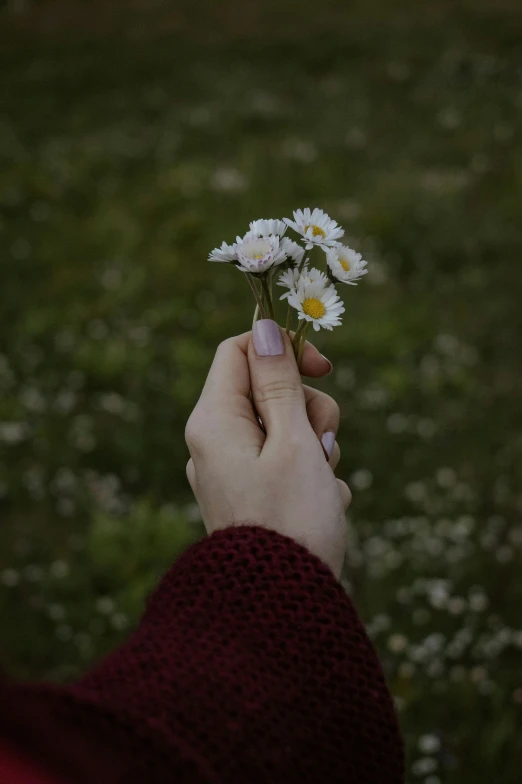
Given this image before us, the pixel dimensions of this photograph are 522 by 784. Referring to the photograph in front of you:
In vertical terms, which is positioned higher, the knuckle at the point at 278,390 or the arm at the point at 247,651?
the knuckle at the point at 278,390

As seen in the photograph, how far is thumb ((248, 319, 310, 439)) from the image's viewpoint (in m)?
1.73

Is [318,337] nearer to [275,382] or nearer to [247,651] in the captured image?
[275,382]

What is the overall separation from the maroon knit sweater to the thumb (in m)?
0.27

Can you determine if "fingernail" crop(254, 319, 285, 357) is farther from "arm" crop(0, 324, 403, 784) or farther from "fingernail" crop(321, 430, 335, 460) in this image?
"fingernail" crop(321, 430, 335, 460)

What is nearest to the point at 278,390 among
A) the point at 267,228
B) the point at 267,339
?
the point at 267,339

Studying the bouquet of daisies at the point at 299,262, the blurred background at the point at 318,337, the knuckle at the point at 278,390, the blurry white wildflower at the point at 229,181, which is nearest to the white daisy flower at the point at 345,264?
the bouquet of daisies at the point at 299,262

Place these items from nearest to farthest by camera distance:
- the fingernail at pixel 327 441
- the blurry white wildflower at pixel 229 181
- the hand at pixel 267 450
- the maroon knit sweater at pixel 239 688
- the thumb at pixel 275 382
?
the maroon knit sweater at pixel 239 688
the hand at pixel 267 450
the thumb at pixel 275 382
the fingernail at pixel 327 441
the blurry white wildflower at pixel 229 181

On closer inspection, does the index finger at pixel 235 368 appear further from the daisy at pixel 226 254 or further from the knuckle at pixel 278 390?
the daisy at pixel 226 254

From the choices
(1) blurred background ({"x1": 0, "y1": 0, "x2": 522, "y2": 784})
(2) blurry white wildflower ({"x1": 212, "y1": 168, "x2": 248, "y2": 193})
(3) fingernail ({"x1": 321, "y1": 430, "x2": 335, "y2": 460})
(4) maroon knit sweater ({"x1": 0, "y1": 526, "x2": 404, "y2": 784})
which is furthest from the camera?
(2) blurry white wildflower ({"x1": 212, "y1": 168, "x2": 248, "y2": 193})

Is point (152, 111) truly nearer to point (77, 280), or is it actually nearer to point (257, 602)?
point (77, 280)

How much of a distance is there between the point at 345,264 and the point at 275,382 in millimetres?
325

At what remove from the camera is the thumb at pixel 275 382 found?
1.73 metres

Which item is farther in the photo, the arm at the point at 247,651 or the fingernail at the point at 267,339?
the fingernail at the point at 267,339

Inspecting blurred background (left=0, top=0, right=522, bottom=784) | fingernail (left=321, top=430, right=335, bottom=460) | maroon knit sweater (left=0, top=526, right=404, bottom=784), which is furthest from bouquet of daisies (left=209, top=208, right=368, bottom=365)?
blurred background (left=0, top=0, right=522, bottom=784)
